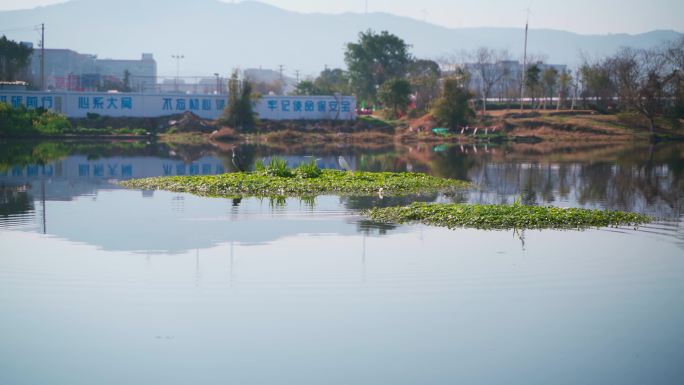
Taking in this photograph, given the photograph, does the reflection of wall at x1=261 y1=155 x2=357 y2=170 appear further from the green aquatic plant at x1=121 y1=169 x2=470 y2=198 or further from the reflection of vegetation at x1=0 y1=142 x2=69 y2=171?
the reflection of vegetation at x1=0 y1=142 x2=69 y2=171

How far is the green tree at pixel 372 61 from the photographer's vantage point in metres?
81.7

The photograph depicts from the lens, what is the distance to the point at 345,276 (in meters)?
13.7

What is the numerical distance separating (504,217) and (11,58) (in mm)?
65212

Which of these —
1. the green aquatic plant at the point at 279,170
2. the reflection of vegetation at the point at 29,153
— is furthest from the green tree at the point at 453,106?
the green aquatic plant at the point at 279,170

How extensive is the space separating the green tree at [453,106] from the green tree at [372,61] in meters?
20.2

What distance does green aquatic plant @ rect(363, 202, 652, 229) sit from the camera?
1848cm

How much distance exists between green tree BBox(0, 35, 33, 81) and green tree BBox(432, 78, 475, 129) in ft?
123

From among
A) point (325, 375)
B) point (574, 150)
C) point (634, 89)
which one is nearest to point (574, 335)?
point (325, 375)

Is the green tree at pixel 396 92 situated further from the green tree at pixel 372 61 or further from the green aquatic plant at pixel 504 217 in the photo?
the green aquatic plant at pixel 504 217

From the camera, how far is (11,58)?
73.9 m

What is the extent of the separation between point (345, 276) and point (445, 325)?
9.70 feet

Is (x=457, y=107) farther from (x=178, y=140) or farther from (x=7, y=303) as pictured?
(x=7, y=303)

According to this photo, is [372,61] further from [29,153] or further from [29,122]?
[29,153]

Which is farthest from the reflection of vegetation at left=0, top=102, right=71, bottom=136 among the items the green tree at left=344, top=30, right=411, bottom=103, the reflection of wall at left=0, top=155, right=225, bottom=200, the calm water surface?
the calm water surface
